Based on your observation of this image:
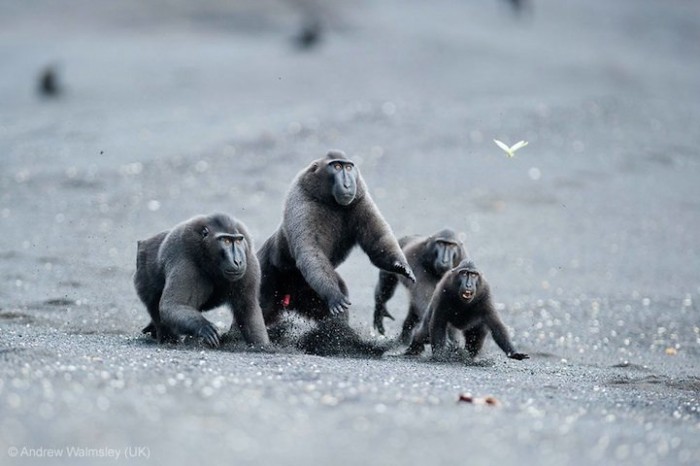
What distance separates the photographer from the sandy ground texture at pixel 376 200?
5324mm

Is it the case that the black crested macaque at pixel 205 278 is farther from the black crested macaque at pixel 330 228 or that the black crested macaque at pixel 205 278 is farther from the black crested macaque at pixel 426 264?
the black crested macaque at pixel 426 264

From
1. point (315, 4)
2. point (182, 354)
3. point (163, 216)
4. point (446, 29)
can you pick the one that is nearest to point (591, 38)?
point (446, 29)

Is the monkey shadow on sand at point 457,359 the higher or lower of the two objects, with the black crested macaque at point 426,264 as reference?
lower

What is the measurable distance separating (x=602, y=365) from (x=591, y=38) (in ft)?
66.5

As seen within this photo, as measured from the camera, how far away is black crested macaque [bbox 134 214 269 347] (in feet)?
27.3

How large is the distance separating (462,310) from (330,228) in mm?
1293

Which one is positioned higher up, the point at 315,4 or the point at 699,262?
the point at 315,4

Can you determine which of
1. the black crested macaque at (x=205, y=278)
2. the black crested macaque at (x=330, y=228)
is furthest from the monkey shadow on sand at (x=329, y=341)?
the black crested macaque at (x=205, y=278)

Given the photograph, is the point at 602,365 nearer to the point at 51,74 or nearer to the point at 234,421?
the point at 234,421

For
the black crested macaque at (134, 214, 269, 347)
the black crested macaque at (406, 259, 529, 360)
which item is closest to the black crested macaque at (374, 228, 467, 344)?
the black crested macaque at (406, 259, 529, 360)

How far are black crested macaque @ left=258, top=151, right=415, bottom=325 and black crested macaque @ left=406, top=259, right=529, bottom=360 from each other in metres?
0.37

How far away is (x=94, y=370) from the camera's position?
625 centimetres

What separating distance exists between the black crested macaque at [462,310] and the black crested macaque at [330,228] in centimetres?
37

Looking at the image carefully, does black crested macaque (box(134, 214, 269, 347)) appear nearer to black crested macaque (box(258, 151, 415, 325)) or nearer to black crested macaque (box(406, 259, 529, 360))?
black crested macaque (box(258, 151, 415, 325))
